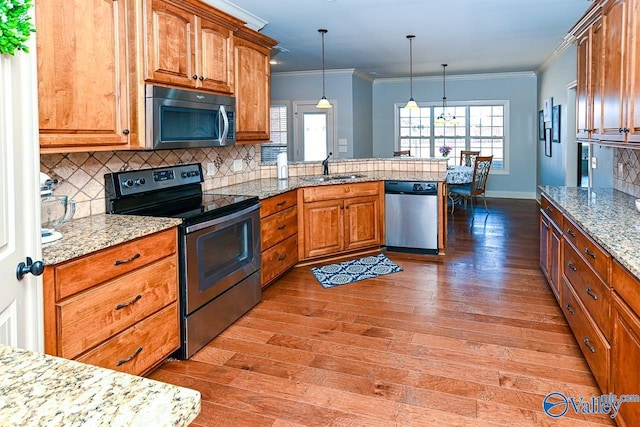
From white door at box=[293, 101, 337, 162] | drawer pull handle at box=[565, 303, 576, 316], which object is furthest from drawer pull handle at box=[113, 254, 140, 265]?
white door at box=[293, 101, 337, 162]

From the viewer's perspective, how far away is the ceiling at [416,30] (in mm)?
4477

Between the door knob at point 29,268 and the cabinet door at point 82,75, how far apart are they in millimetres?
920

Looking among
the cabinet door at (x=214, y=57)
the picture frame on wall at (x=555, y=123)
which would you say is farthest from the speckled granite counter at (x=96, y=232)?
the picture frame on wall at (x=555, y=123)

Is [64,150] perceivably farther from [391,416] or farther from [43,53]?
[391,416]

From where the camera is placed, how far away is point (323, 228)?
468cm

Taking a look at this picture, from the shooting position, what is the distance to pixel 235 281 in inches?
126

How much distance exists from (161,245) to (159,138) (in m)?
0.73

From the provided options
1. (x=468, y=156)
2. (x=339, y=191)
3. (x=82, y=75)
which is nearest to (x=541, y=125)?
(x=468, y=156)

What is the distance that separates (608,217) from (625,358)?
3.62 ft

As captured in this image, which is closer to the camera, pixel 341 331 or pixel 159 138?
pixel 159 138

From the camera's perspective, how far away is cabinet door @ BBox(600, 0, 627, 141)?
2.65m

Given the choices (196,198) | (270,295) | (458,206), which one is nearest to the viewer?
(196,198)

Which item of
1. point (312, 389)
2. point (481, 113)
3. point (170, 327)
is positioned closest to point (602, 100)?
point (312, 389)

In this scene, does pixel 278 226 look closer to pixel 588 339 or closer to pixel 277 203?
pixel 277 203
